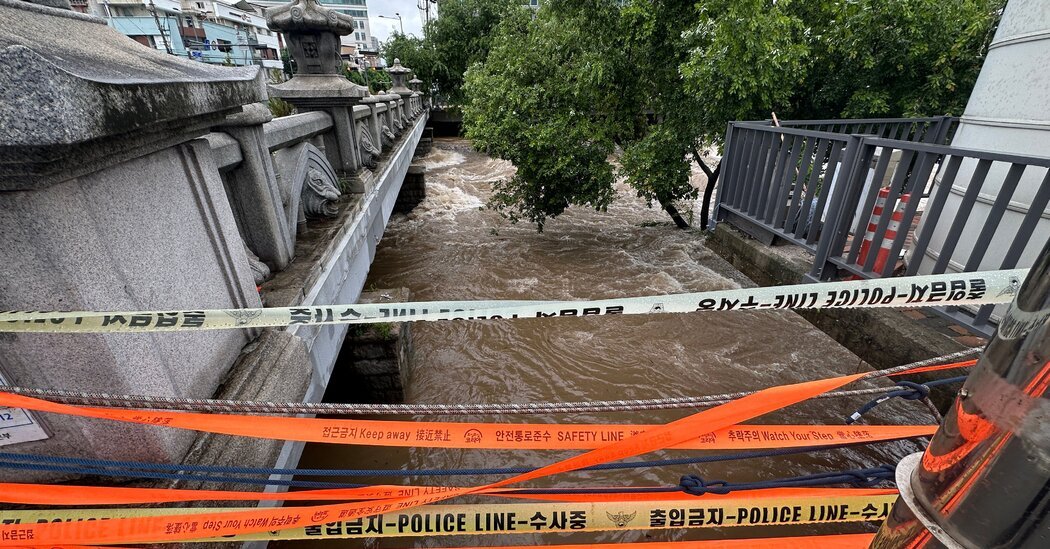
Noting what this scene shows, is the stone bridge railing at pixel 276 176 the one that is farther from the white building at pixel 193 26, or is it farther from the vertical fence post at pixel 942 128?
the white building at pixel 193 26

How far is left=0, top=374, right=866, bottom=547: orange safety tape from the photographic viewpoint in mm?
1415

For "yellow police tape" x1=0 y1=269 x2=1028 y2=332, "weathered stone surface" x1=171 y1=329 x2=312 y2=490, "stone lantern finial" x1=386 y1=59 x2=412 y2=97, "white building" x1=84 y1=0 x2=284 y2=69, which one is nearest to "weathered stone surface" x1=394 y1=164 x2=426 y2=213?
"stone lantern finial" x1=386 y1=59 x2=412 y2=97

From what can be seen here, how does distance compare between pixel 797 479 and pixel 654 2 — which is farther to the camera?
pixel 654 2

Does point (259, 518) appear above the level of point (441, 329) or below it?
above

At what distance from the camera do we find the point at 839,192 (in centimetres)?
368

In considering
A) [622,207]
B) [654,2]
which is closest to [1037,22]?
[654,2]

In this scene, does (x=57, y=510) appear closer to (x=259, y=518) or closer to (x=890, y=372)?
(x=259, y=518)

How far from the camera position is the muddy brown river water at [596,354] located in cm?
360

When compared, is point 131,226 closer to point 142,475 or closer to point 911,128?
point 142,475

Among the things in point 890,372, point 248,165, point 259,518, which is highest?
point 248,165

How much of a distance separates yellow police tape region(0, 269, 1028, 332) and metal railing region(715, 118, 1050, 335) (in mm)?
1227

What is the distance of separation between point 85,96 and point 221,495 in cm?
135

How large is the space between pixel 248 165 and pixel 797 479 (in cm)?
333

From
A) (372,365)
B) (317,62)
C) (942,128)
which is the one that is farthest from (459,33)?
(372,365)
